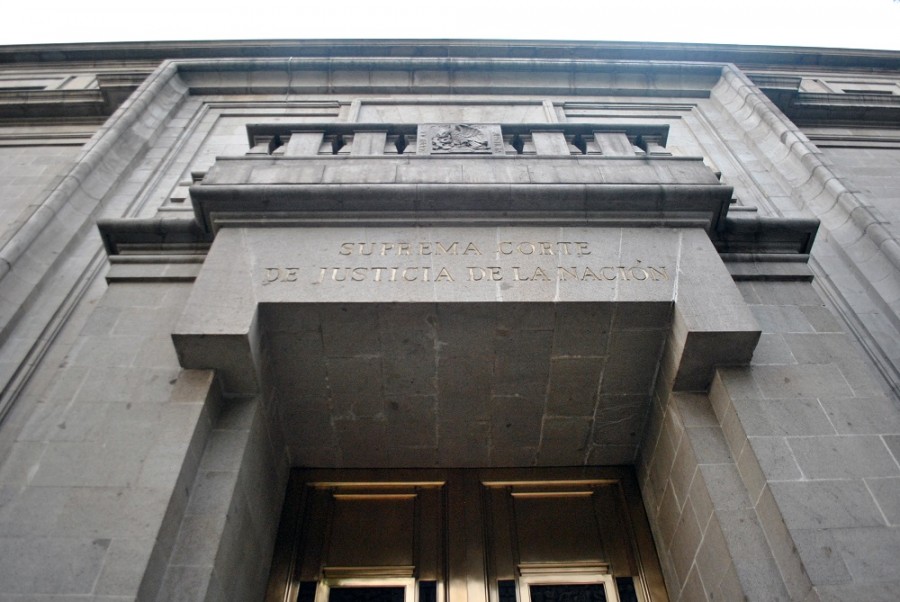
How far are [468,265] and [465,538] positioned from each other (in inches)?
119

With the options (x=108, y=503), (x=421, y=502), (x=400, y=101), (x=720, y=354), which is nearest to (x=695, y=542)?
(x=720, y=354)

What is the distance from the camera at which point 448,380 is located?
6.66 m

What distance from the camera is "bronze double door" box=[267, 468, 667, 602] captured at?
249 inches

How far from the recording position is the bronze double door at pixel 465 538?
20.7 ft

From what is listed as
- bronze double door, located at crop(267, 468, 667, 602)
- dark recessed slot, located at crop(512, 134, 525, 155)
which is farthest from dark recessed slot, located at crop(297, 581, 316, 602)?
dark recessed slot, located at crop(512, 134, 525, 155)

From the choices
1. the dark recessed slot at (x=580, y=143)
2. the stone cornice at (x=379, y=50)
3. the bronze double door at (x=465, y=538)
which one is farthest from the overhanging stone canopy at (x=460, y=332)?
the stone cornice at (x=379, y=50)

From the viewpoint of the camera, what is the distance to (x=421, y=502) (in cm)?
713

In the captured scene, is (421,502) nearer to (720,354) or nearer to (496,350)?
(496,350)

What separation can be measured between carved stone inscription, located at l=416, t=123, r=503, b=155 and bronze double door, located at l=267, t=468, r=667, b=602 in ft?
14.5

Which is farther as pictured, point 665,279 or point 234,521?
point 665,279

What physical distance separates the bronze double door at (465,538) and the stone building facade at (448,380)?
3 centimetres

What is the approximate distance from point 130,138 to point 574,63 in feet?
28.4

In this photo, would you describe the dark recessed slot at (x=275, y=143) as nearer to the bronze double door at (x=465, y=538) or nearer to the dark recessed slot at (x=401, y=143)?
the dark recessed slot at (x=401, y=143)

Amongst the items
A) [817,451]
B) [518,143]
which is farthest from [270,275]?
[817,451]
